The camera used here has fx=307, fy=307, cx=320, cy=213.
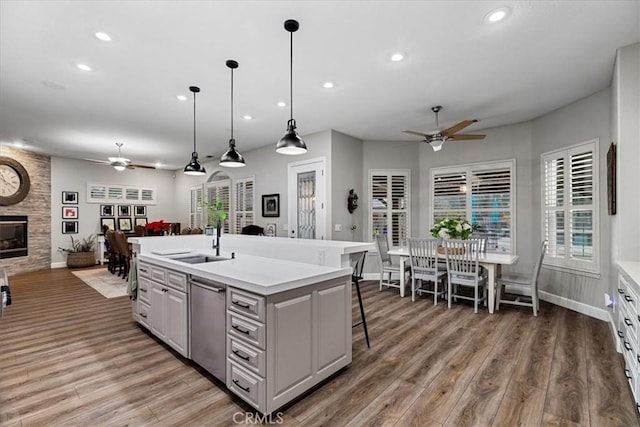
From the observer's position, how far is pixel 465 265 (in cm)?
429

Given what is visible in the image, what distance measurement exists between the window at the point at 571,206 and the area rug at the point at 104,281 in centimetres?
691

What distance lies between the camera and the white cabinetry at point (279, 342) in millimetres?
1990

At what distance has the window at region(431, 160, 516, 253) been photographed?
17.9 feet

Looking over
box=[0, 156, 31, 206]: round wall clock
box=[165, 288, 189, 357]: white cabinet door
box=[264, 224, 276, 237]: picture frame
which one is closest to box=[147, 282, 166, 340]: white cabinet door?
box=[165, 288, 189, 357]: white cabinet door

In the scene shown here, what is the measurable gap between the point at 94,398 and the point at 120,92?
3.45m

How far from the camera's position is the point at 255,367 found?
6.66ft

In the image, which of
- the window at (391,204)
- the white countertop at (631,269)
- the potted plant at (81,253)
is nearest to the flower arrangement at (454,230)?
the window at (391,204)

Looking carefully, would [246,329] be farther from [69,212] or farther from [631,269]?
[69,212]

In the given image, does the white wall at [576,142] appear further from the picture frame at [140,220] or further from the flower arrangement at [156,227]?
the picture frame at [140,220]

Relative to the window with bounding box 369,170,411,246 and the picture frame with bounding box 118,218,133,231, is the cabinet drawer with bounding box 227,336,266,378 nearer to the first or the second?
the window with bounding box 369,170,411,246

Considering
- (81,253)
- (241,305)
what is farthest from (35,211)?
(241,305)

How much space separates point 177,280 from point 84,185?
25.4 feet

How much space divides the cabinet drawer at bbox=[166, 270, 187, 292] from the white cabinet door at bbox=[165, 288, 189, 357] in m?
0.05

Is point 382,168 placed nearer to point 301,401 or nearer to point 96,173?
point 301,401
